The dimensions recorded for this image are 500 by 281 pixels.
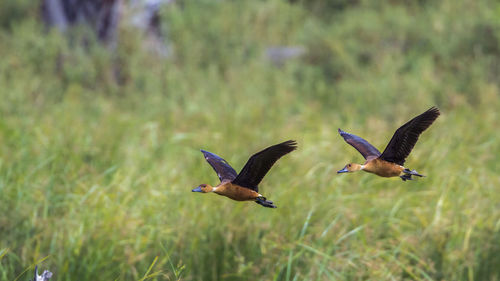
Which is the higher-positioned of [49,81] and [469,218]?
[49,81]

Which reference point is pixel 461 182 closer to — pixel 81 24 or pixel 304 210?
pixel 304 210

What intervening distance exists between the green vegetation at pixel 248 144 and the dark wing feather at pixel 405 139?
0.93 meters

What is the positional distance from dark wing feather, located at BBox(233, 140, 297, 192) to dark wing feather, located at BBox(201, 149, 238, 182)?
0.08 ft

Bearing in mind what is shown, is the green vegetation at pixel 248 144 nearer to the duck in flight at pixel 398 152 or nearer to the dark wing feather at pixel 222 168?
the dark wing feather at pixel 222 168

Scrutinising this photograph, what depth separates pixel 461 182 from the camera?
13.9 feet

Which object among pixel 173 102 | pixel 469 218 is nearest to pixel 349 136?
pixel 469 218

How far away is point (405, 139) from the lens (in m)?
0.69

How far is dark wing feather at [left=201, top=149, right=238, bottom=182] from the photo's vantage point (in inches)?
27.5

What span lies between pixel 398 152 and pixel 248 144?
13.2 ft

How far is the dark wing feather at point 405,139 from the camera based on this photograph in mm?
660

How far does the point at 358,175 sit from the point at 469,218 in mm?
938

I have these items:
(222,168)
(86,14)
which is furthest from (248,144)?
(86,14)

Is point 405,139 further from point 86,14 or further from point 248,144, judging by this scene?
point 86,14

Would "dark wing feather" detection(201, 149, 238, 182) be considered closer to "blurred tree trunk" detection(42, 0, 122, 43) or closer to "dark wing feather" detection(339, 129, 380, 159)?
"dark wing feather" detection(339, 129, 380, 159)
